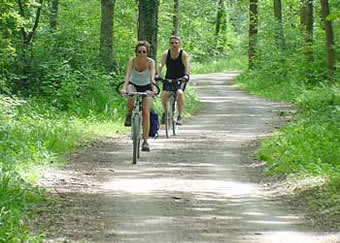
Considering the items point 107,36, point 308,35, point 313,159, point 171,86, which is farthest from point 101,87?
point 308,35

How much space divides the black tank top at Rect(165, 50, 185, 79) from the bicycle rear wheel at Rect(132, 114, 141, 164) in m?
3.21

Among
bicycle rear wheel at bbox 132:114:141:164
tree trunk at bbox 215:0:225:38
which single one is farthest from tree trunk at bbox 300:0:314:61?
tree trunk at bbox 215:0:225:38

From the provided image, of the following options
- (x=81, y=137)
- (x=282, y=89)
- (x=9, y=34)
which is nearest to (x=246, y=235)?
(x=81, y=137)

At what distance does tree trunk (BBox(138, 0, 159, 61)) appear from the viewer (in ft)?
60.4

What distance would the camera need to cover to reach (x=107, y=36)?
22719mm

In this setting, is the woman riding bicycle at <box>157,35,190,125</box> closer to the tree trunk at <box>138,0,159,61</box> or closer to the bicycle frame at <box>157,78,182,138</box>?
the bicycle frame at <box>157,78,182,138</box>

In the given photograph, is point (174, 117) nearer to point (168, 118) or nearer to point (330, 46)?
point (168, 118)

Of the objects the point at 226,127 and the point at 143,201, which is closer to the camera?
the point at 143,201

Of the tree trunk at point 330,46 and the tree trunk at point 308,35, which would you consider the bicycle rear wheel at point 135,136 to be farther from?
the tree trunk at point 308,35

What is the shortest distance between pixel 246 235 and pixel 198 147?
6.65 metres

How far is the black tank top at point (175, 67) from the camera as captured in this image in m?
14.8

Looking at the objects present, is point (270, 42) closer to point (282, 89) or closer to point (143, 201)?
point (282, 89)

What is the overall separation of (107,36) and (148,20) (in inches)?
174

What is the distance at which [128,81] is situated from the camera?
12102 mm
